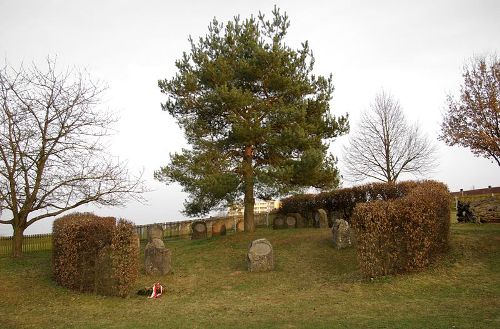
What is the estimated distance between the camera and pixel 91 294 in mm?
11133

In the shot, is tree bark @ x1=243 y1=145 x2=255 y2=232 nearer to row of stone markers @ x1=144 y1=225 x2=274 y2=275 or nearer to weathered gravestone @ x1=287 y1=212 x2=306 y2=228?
weathered gravestone @ x1=287 y1=212 x2=306 y2=228

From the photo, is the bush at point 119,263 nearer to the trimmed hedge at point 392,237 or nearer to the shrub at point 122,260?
the shrub at point 122,260

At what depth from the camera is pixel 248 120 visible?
17797 mm

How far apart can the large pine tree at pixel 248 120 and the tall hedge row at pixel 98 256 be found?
577 centimetres

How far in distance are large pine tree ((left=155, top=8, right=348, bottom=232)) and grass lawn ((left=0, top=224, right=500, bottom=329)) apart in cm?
334

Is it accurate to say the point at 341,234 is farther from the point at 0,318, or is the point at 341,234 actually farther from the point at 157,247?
the point at 0,318

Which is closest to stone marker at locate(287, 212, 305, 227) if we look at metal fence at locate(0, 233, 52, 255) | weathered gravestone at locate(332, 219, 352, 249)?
weathered gravestone at locate(332, 219, 352, 249)

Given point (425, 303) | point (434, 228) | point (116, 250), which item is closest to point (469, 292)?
point (425, 303)

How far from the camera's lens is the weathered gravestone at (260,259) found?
526 inches

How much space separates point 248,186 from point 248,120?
2.97 m

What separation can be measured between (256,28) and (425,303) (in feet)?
46.5

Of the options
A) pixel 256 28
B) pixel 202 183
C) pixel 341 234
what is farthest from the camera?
pixel 256 28

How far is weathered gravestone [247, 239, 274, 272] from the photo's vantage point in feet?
43.8

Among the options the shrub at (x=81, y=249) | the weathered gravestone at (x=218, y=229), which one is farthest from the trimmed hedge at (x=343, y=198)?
the shrub at (x=81, y=249)
